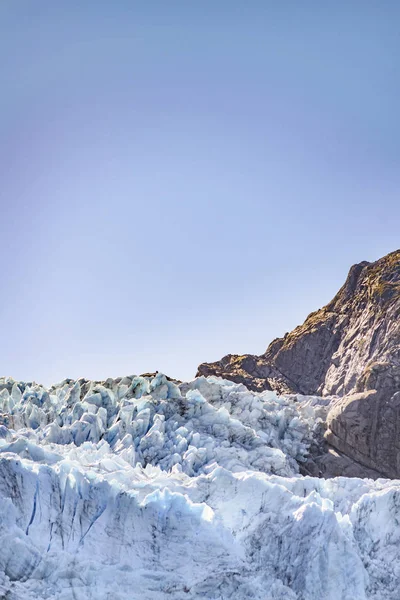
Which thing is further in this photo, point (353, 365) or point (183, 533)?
point (353, 365)

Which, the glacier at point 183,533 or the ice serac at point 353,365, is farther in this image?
the ice serac at point 353,365

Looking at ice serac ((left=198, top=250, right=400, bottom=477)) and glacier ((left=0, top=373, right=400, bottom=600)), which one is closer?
glacier ((left=0, top=373, right=400, bottom=600))

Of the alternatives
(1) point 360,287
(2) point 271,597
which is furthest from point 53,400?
(1) point 360,287

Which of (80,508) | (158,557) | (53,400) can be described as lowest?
(158,557)

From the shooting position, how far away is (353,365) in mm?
58094

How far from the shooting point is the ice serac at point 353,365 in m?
42.4

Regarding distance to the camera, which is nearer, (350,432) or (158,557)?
(158,557)

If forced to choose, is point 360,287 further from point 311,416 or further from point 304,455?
point 304,455

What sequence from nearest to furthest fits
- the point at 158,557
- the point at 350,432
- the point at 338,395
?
the point at 158,557
the point at 350,432
the point at 338,395

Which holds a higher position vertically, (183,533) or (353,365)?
(353,365)

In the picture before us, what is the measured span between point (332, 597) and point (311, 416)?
2331 cm

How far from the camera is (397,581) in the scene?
25.8 meters

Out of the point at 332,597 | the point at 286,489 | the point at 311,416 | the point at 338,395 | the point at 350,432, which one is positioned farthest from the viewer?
the point at 338,395

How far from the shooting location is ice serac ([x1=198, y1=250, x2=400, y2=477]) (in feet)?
139
